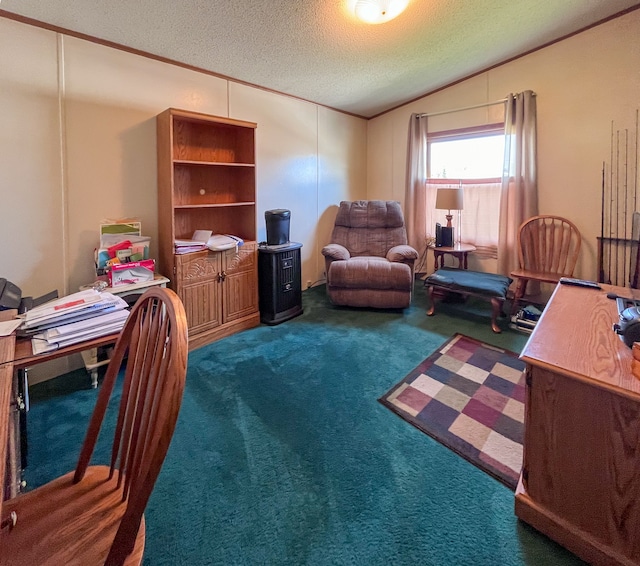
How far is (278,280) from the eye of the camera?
329cm

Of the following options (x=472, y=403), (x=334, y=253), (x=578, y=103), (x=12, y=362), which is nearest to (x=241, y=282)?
(x=334, y=253)

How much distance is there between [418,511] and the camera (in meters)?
1.38

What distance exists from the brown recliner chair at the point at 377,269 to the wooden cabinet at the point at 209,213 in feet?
2.80

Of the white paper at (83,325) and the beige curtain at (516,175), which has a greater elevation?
the beige curtain at (516,175)

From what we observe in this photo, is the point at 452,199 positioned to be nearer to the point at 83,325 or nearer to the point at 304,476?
the point at 304,476

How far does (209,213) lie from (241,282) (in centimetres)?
75

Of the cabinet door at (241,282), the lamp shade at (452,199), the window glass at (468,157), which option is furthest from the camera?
the window glass at (468,157)

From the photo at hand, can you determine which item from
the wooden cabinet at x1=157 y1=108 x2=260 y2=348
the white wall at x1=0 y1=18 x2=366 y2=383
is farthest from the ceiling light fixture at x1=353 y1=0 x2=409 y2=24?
the white wall at x1=0 y1=18 x2=366 y2=383

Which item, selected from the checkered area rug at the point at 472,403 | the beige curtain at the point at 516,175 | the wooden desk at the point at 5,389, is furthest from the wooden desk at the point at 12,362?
the beige curtain at the point at 516,175

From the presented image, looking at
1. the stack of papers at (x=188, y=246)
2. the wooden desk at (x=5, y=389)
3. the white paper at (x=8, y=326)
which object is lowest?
the wooden desk at (x=5, y=389)

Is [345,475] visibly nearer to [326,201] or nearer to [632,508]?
[632,508]

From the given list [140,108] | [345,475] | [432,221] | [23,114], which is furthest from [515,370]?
[23,114]

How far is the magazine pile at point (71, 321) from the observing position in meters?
1.16

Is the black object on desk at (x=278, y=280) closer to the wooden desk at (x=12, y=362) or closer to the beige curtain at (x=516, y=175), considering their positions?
the wooden desk at (x=12, y=362)
